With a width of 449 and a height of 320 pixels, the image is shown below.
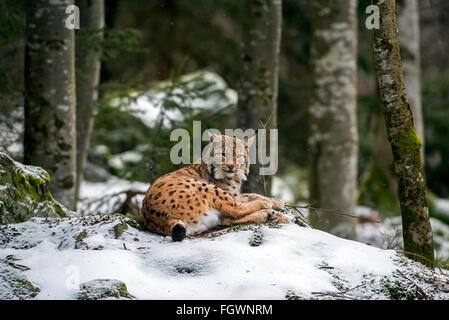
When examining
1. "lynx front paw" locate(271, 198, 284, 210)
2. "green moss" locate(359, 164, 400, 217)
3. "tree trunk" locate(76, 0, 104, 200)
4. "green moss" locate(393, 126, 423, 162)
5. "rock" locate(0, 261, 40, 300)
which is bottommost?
"green moss" locate(359, 164, 400, 217)

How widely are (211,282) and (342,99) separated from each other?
5509mm

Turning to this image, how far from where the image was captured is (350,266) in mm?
3822

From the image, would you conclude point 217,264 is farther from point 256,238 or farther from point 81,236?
point 81,236

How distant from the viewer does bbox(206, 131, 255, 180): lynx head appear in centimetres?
490

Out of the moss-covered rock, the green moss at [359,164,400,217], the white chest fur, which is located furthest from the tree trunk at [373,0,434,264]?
the green moss at [359,164,400,217]

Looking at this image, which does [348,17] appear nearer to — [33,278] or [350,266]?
[350,266]

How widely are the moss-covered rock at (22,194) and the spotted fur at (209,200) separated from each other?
0.96 meters

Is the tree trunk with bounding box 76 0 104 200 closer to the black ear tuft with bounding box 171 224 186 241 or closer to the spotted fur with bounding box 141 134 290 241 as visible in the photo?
the spotted fur with bounding box 141 134 290 241

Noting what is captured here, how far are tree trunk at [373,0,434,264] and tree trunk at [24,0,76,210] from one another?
127 inches

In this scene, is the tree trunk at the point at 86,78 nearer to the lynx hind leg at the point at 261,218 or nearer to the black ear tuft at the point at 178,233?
the lynx hind leg at the point at 261,218

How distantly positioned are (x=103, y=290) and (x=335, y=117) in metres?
5.76

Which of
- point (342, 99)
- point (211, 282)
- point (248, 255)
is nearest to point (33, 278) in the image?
point (211, 282)

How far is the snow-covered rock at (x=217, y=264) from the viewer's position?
3396 mm

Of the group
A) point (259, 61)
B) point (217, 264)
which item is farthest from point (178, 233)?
point (259, 61)
